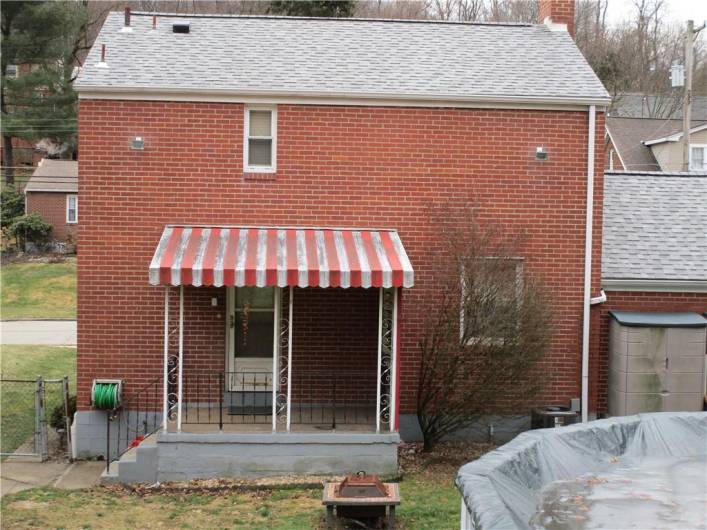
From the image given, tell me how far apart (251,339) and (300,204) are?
234 cm

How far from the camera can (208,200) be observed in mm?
13656

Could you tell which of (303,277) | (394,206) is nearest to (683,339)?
(394,206)

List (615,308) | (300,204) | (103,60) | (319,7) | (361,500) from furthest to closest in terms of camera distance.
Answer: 1. (319,7)
2. (615,308)
3. (103,60)
4. (300,204)
5. (361,500)

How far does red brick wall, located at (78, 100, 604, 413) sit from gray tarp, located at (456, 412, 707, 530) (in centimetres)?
281

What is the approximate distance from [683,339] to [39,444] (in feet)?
34.4

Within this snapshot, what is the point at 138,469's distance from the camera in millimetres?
12078

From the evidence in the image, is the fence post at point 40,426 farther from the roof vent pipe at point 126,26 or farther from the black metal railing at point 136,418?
the roof vent pipe at point 126,26

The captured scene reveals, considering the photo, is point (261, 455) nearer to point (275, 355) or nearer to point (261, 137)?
point (275, 355)

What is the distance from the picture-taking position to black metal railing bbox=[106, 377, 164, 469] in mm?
13469

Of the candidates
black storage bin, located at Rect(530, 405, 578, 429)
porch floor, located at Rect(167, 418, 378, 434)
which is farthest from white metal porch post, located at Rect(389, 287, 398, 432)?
A: black storage bin, located at Rect(530, 405, 578, 429)

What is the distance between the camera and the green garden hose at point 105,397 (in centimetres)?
1314

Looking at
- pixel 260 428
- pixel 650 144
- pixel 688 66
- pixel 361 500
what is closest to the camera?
pixel 361 500

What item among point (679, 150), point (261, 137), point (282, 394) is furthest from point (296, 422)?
point (679, 150)

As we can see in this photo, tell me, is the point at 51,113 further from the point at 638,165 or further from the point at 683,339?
the point at 683,339
